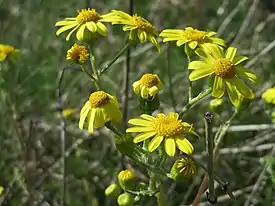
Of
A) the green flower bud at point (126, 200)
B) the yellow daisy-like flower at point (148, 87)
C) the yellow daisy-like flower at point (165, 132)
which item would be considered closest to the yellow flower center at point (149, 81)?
the yellow daisy-like flower at point (148, 87)

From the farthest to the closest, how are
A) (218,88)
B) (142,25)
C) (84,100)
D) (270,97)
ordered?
1. (84,100)
2. (270,97)
3. (142,25)
4. (218,88)

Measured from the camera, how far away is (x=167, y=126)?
1.68 meters

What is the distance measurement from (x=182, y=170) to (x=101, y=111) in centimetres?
28

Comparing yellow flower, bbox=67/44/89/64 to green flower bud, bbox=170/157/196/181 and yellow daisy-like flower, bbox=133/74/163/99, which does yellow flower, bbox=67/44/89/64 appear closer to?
yellow daisy-like flower, bbox=133/74/163/99

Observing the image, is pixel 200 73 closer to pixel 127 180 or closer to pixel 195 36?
pixel 195 36

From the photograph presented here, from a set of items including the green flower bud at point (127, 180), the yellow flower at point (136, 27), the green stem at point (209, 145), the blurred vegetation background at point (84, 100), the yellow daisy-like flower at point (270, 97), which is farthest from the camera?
the blurred vegetation background at point (84, 100)

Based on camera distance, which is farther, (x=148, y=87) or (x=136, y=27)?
(x=136, y=27)

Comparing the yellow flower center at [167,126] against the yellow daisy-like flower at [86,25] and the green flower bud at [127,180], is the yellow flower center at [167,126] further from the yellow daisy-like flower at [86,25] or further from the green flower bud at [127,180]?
the yellow daisy-like flower at [86,25]

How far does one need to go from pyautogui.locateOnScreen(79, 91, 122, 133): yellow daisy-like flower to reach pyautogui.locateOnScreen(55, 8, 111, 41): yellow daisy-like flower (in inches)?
11.7

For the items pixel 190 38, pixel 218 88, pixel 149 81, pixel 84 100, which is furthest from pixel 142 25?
pixel 84 100

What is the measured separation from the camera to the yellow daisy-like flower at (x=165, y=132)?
164 cm

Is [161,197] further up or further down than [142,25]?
further down

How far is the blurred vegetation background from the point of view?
2701 millimetres

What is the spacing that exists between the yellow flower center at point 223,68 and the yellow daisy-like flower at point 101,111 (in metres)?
0.32
